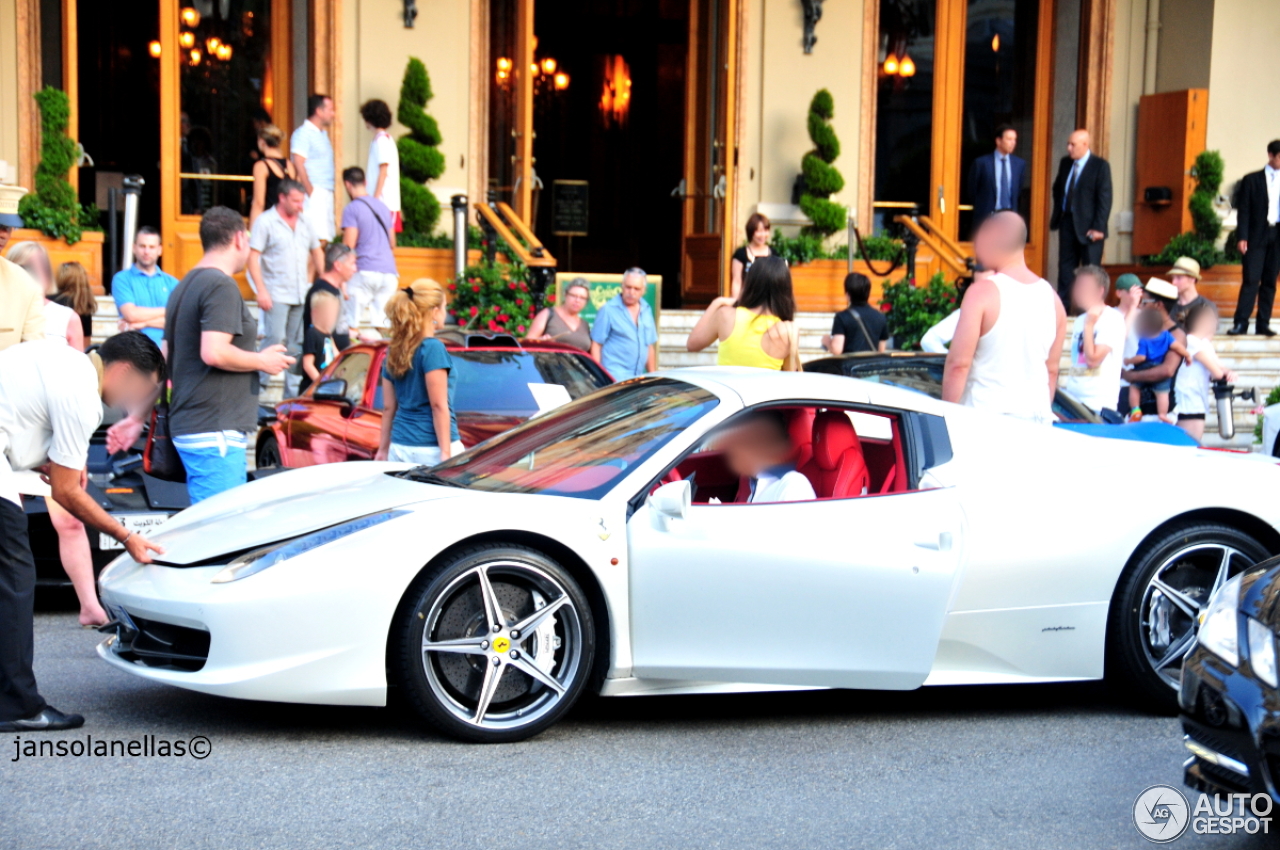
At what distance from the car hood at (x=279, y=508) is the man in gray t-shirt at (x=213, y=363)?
72 cm

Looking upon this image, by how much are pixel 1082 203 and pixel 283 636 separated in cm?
1246

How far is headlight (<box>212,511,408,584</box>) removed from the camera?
457 centimetres

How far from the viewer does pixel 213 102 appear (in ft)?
49.4

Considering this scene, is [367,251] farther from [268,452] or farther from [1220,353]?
[1220,353]

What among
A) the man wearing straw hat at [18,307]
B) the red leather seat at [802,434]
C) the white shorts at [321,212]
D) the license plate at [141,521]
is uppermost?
the white shorts at [321,212]

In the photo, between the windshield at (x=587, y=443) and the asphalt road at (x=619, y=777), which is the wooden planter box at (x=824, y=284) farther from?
the asphalt road at (x=619, y=777)

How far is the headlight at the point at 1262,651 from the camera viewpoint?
3615mm

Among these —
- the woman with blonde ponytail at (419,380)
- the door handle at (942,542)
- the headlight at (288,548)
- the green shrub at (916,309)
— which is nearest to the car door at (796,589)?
the door handle at (942,542)

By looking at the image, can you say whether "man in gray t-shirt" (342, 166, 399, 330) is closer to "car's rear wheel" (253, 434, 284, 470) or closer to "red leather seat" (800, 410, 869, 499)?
"car's rear wheel" (253, 434, 284, 470)

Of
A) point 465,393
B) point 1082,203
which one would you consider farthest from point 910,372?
point 1082,203

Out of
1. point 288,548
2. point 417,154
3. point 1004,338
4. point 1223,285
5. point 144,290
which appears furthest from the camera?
point 1223,285

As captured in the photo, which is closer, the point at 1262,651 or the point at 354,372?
the point at 1262,651

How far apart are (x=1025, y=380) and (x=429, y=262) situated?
348 inches

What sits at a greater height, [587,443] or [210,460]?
[587,443]
